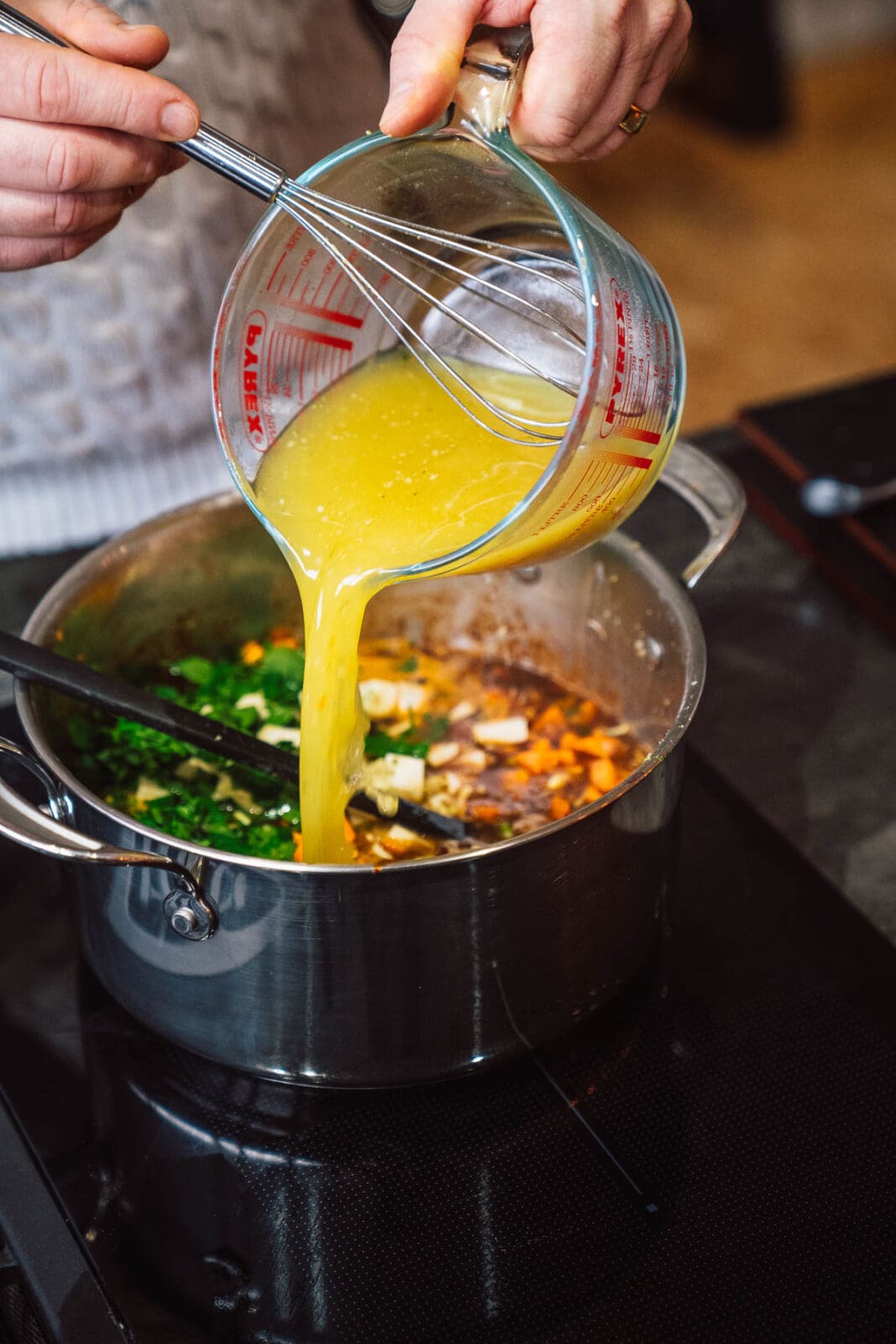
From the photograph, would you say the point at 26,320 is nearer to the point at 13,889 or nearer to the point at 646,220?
the point at 13,889

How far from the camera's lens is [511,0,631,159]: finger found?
0.73 m

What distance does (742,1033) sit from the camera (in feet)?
2.68

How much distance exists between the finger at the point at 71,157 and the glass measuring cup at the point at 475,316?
0.08 metres

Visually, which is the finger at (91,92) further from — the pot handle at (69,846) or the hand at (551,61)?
the pot handle at (69,846)

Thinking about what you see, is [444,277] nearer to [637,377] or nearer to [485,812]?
[637,377]

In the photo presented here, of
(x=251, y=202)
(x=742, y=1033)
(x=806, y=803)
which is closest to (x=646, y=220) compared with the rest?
(x=251, y=202)

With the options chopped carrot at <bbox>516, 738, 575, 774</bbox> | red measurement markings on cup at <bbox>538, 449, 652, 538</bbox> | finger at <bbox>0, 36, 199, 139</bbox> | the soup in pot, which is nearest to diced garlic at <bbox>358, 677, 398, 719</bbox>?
the soup in pot

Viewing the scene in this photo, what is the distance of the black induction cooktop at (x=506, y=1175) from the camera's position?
67cm

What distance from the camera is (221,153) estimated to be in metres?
0.71

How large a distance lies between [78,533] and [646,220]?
2.66 m

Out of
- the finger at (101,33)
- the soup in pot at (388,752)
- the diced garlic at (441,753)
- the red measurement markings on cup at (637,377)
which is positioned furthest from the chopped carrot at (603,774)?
the finger at (101,33)

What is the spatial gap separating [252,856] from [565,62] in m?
0.47

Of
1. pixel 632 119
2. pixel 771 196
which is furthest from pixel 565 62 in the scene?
pixel 771 196

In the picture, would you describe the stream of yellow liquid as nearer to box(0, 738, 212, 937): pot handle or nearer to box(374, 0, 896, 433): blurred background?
box(0, 738, 212, 937): pot handle
